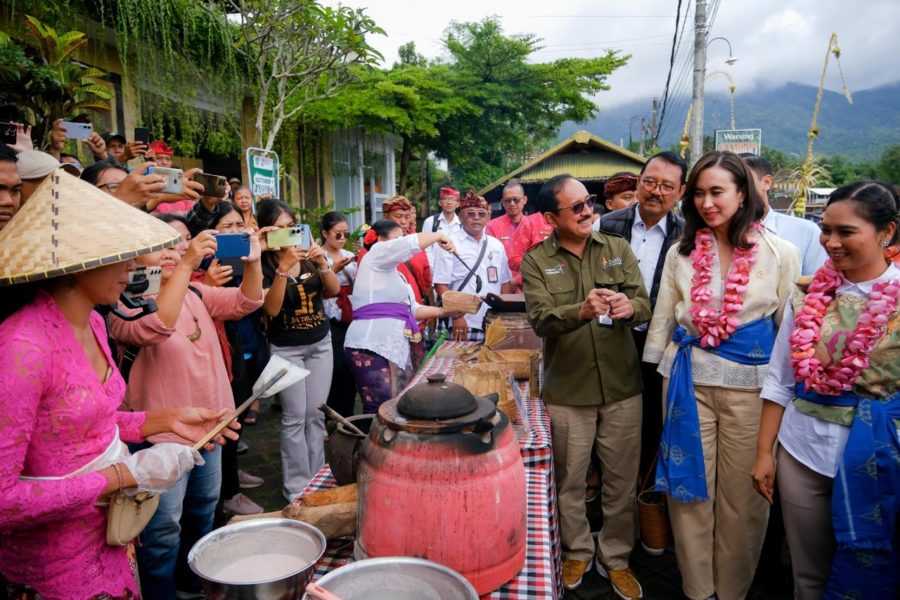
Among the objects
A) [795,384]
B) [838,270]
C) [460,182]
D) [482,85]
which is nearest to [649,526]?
[795,384]

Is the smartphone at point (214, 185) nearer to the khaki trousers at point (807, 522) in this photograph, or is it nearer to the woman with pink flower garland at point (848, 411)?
the woman with pink flower garland at point (848, 411)

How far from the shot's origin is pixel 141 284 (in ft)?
7.56

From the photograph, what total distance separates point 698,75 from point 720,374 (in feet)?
32.5

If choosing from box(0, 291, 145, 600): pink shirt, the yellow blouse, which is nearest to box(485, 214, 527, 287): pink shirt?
the yellow blouse

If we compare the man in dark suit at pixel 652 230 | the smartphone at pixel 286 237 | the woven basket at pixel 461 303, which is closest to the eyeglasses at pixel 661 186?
the man in dark suit at pixel 652 230

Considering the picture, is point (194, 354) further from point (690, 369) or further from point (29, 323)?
point (690, 369)

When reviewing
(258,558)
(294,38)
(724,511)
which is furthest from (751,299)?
(294,38)

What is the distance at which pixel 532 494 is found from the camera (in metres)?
2.22

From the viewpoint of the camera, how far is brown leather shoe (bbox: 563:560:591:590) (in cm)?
297

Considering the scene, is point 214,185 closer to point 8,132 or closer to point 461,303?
point 8,132

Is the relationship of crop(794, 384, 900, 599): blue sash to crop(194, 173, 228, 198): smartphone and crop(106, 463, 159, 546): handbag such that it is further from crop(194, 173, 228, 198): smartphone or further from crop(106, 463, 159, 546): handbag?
crop(194, 173, 228, 198): smartphone

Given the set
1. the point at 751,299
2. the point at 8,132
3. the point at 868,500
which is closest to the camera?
the point at 868,500

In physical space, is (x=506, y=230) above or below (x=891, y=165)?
below

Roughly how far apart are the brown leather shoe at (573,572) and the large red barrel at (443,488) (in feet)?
5.54
